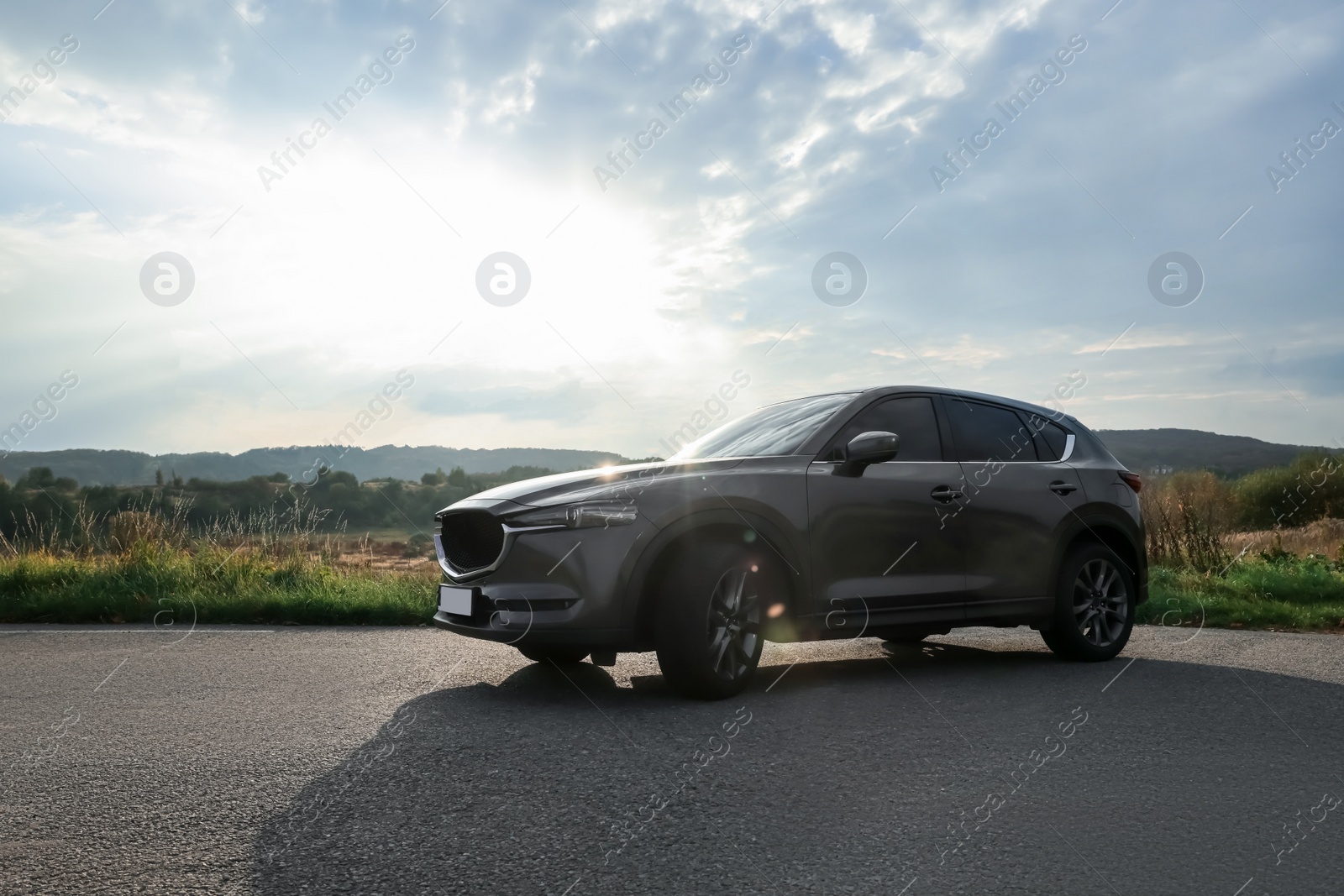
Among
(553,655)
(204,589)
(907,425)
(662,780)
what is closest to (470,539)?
(553,655)

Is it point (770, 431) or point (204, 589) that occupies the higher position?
point (770, 431)

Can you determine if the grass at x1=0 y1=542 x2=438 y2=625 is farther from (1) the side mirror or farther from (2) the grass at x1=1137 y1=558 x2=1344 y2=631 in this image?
(2) the grass at x1=1137 y1=558 x2=1344 y2=631

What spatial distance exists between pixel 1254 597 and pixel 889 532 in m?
8.06

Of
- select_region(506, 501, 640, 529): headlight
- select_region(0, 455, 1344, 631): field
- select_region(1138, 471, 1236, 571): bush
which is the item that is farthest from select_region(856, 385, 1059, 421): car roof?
select_region(1138, 471, 1236, 571): bush

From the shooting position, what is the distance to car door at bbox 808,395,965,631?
5.97 m

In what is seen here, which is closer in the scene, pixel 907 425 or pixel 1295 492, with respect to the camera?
pixel 907 425

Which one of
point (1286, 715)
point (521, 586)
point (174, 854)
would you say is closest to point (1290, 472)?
point (1286, 715)

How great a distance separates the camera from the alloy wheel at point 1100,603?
286 inches

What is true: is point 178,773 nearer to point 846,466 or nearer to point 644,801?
point 644,801

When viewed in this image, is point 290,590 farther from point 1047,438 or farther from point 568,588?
point 1047,438

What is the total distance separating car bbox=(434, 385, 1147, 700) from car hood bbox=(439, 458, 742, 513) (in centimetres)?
2

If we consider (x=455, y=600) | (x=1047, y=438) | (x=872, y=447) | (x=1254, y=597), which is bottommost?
(x=1254, y=597)

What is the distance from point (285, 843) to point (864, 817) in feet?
6.61

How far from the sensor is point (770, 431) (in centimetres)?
655
